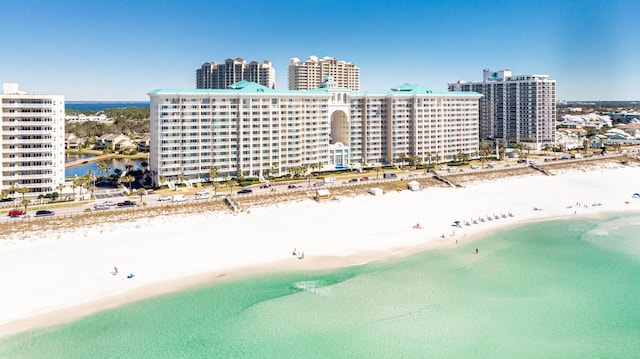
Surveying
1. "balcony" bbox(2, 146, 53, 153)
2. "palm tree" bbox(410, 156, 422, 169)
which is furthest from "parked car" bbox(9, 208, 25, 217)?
"palm tree" bbox(410, 156, 422, 169)

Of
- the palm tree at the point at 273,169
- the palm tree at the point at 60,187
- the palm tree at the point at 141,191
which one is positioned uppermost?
the palm tree at the point at 273,169

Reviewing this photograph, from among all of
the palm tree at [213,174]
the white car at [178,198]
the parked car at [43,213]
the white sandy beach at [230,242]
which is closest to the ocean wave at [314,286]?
the white sandy beach at [230,242]

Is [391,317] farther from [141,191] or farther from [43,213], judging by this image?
→ [141,191]

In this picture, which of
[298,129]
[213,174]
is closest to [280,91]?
[298,129]

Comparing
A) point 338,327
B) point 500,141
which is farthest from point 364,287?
point 500,141

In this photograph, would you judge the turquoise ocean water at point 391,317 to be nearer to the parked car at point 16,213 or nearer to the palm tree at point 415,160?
the parked car at point 16,213

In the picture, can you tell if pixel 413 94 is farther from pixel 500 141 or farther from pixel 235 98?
pixel 500 141

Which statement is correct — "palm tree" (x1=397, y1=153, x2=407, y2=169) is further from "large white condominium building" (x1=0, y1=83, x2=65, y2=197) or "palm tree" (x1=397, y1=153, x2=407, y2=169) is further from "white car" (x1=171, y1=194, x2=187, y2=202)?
"large white condominium building" (x1=0, y1=83, x2=65, y2=197)
